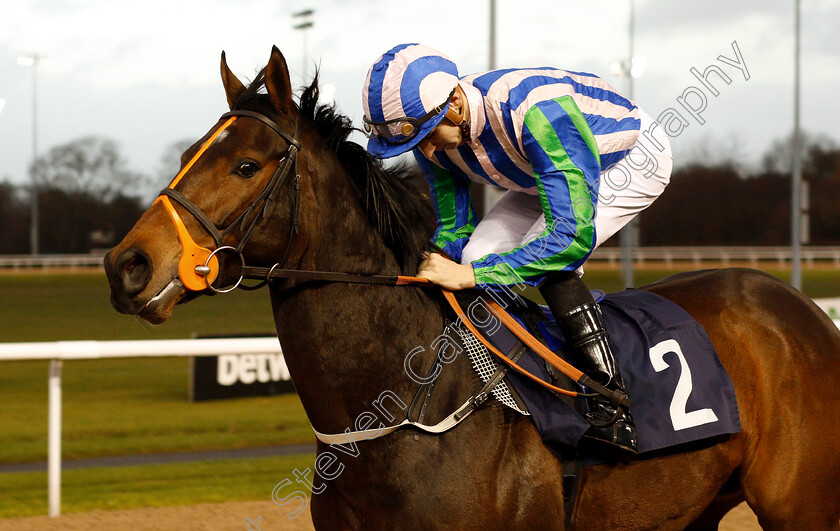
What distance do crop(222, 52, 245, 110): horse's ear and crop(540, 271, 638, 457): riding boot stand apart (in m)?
0.93

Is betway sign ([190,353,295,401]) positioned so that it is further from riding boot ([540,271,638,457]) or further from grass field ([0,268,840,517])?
riding boot ([540,271,638,457])

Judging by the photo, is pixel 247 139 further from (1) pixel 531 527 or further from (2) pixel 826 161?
(2) pixel 826 161

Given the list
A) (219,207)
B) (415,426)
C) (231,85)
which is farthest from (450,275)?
(231,85)

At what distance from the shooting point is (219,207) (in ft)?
6.39

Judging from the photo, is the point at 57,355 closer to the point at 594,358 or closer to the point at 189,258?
the point at 189,258

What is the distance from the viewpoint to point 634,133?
8.21 feet

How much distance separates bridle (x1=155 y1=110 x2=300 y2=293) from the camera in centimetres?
190

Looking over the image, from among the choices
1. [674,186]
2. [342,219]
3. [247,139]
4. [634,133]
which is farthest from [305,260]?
[674,186]

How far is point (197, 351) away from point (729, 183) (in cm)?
3881

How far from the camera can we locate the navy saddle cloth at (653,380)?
2.21 m

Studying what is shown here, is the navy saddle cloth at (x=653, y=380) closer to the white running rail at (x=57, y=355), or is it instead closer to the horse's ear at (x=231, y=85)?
the horse's ear at (x=231, y=85)

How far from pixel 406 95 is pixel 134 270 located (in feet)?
2.50

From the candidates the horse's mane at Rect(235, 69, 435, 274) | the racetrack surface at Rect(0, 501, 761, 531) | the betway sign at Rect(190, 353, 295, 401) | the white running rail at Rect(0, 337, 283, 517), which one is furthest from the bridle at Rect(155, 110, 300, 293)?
the betway sign at Rect(190, 353, 295, 401)

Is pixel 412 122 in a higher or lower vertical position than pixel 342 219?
higher
